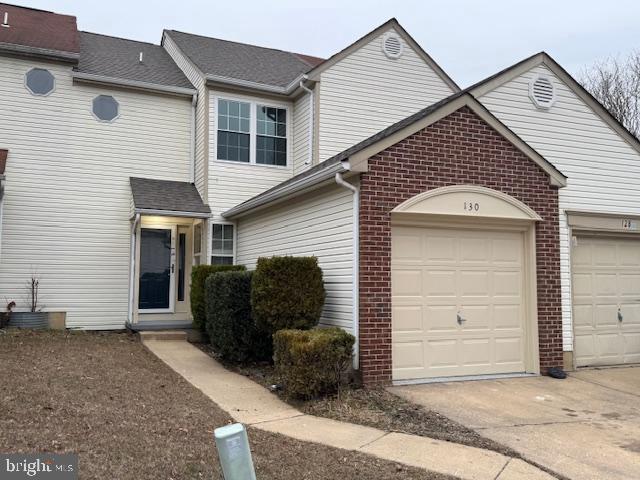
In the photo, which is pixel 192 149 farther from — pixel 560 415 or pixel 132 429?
pixel 560 415

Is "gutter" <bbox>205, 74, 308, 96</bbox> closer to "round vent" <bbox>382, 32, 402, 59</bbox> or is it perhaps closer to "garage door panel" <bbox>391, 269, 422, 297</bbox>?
"round vent" <bbox>382, 32, 402, 59</bbox>

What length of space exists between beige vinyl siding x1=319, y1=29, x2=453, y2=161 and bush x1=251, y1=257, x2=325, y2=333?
5132 millimetres

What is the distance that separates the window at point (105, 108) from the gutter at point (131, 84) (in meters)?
0.36

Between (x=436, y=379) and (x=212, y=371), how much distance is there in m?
3.47

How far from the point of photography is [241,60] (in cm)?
1530

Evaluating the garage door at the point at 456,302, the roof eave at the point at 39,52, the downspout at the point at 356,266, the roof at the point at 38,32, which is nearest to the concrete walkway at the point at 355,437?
the downspout at the point at 356,266

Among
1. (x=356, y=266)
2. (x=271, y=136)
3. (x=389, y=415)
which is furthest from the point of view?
(x=271, y=136)

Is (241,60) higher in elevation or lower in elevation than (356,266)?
higher

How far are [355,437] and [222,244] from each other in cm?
814

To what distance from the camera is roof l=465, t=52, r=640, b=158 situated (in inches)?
397

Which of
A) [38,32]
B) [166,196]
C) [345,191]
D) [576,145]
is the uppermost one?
[38,32]

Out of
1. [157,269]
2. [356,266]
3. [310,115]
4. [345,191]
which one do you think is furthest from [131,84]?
[356,266]

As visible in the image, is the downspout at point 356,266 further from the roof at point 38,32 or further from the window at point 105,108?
the roof at point 38,32

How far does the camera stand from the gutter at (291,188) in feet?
26.2
